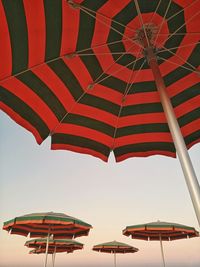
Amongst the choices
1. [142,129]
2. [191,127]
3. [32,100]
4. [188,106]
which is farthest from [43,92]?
[191,127]

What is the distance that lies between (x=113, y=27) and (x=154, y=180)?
1696 centimetres

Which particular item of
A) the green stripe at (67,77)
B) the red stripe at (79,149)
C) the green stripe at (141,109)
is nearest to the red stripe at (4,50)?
the green stripe at (67,77)

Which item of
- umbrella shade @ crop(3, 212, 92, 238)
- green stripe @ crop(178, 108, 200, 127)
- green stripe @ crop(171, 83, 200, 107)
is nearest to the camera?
green stripe @ crop(171, 83, 200, 107)

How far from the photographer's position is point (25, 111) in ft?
8.44

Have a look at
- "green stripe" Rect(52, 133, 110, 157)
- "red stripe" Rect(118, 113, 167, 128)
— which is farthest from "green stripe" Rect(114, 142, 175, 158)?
"red stripe" Rect(118, 113, 167, 128)

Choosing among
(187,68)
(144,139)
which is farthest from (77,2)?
(144,139)

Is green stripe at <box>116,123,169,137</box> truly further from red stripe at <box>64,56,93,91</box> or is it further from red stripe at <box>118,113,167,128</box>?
red stripe at <box>64,56,93,91</box>

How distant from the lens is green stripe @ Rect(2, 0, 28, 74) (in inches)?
75.3

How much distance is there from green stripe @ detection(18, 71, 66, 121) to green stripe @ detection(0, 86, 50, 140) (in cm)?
17

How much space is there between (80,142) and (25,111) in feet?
2.54

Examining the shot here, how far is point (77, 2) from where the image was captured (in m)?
2.14

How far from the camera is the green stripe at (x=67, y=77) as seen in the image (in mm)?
2514

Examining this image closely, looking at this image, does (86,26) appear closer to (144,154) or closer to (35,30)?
(35,30)

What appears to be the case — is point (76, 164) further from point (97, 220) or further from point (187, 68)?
point (187, 68)
